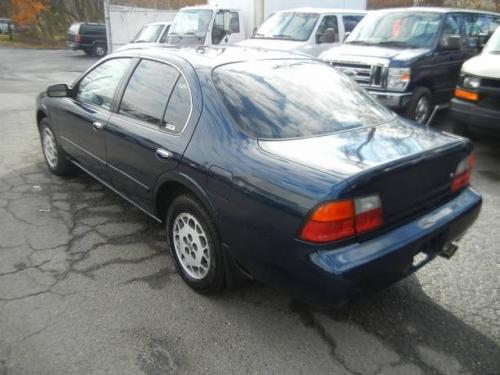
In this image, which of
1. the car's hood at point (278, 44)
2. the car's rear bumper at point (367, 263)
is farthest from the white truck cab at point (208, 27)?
the car's rear bumper at point (367, 263)

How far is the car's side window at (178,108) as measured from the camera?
3.03 m

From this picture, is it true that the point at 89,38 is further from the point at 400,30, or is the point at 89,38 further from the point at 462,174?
the point at 462,174

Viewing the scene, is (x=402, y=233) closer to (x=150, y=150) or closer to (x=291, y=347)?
(x=291, y=347)

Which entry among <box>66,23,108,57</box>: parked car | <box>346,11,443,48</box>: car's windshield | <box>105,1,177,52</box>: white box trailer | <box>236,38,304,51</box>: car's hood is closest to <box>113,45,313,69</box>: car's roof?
<box>346,11,443,48</box>: car's windshield

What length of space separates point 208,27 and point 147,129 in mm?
10055

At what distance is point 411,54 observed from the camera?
6.88 meters

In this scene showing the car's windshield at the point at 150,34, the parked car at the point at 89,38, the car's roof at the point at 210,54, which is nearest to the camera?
the car's roof at the point at 210,54

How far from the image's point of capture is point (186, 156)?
2889 mm

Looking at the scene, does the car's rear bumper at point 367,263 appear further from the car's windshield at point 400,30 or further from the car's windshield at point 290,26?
the car's windshield at point 290,26

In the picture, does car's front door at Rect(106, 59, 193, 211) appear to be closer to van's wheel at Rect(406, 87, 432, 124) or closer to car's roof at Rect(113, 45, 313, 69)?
car's roof at Rect(113, 45, 313, 69)

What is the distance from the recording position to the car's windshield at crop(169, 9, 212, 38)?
41.4 ft

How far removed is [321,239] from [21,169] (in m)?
4.52

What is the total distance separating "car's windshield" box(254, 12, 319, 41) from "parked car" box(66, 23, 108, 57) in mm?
14558

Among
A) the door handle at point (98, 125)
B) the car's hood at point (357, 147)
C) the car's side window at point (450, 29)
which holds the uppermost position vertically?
the car's side window at point (450, 29)
